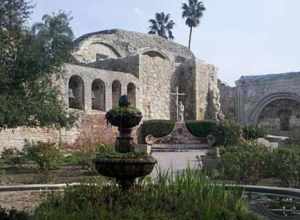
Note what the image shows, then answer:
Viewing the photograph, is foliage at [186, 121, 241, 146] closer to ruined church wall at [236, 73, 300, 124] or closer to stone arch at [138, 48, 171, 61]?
ruined church wall at [236, 73, 300, 124]

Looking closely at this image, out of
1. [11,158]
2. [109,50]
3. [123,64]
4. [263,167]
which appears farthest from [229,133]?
[109,50]

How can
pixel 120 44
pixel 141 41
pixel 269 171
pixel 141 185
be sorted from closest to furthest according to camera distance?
pixel 141 185 < pixel 269 171 < pixel 120 44 < pixel 141 41

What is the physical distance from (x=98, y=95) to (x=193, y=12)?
28.6 metres

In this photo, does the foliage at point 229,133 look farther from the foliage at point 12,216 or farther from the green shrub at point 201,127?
the foliage at point 12,216

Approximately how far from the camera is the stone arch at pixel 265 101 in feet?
108

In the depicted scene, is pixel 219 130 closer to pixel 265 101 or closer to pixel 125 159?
pixel 265 101

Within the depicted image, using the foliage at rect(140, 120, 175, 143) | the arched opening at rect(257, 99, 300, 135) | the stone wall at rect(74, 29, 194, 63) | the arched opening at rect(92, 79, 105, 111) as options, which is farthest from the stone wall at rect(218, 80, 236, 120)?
the arched opening at rect(92, 79, 105, 111)

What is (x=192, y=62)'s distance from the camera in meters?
33.6

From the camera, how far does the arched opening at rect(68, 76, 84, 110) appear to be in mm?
25266

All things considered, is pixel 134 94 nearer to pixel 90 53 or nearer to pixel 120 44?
pixel 90 53

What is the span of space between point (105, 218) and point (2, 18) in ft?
14.6

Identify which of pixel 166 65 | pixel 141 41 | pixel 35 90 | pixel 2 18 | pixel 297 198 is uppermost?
pixel 141 41

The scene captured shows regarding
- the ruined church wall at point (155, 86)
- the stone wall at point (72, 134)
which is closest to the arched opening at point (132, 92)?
the ruined church wall at point (155, 86)

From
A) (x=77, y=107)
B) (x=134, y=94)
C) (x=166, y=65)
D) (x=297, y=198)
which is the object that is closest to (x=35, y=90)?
(x=297, y=198)
